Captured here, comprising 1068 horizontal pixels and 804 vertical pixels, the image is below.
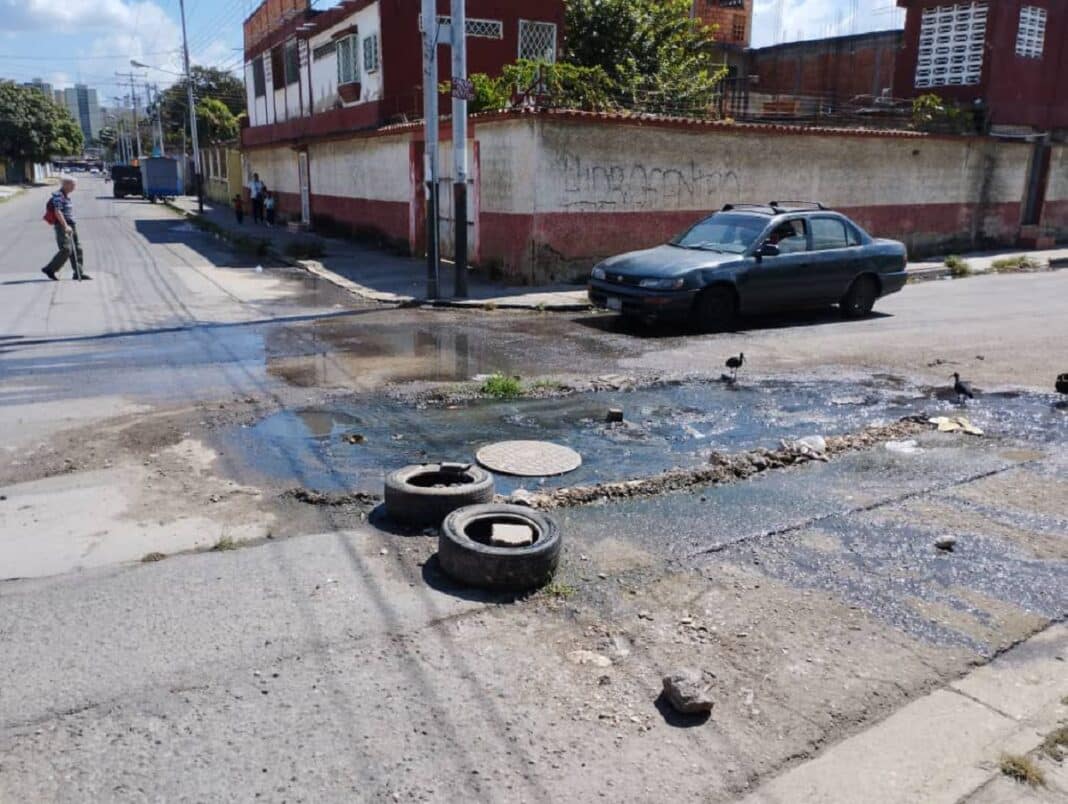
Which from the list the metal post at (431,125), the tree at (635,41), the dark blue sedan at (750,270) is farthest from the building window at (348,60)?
the dark blue sedan at (750,270)

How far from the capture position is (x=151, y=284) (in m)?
16.5

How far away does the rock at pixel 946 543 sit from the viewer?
5.00m

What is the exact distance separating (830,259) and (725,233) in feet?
5.35

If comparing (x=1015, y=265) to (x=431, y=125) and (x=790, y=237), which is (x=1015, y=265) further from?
(x=431, y=125)

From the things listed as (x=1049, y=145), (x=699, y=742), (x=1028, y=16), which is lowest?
(x=699, y=742)

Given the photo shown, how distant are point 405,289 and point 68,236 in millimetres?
6545

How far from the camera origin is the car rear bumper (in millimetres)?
11242

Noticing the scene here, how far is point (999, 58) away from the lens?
24.1m

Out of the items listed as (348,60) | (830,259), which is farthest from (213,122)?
(830,259)

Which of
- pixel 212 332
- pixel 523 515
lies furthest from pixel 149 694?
pixel 212 332

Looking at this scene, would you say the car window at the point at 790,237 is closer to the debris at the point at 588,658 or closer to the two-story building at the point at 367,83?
the two-story building at the point at 367,83

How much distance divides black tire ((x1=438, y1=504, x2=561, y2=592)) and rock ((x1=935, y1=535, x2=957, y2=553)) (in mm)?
2255

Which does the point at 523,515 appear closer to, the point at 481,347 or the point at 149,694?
the point at 149,694

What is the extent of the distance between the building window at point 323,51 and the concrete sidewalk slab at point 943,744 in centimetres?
2732
